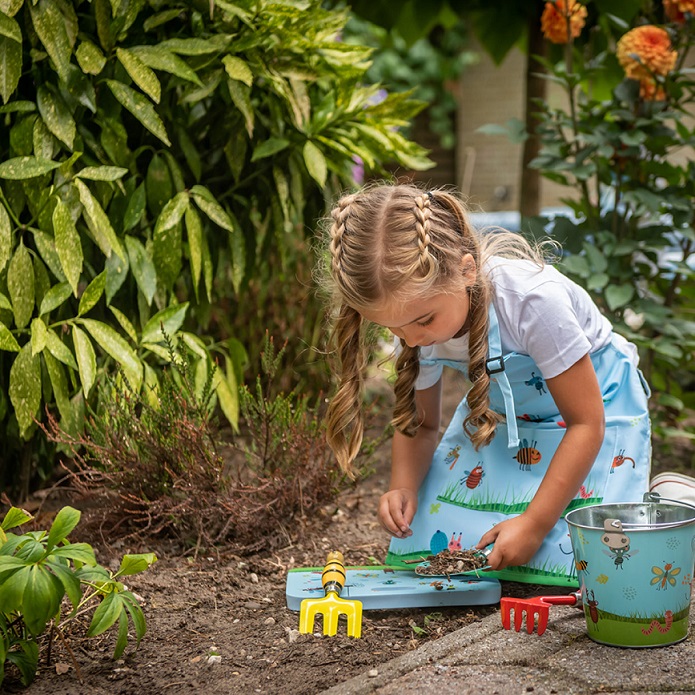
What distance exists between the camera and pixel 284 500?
218cm

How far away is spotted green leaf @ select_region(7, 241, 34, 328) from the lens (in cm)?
218

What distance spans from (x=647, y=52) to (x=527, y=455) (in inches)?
48.3

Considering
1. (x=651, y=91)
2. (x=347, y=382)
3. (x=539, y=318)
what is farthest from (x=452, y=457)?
(x=651, y=91)

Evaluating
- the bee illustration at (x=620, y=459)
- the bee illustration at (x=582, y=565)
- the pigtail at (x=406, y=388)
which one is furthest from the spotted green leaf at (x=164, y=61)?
the bee illustration at (x=582, y=565)

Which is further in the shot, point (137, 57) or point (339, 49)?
point (339, 49)

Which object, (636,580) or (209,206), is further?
(209,206)

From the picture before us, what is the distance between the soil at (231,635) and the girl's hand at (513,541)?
0.13 meters

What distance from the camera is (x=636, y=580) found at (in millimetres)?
1480

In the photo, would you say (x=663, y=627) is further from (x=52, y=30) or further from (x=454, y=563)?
(x=52, y=30)

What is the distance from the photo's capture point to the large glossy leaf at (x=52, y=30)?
2100 mm

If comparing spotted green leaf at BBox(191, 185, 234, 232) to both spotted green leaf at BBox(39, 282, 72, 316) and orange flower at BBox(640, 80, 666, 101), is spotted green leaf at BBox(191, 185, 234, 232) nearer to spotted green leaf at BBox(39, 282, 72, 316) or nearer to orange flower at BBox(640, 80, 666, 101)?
spotted green leaf at BBox(39, 282, 72, 316)

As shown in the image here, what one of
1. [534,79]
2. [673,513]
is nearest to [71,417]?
[673,513]

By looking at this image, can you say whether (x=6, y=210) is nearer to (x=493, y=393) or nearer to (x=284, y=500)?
(x=284, y=500)

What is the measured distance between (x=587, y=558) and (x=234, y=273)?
4.61 feet
